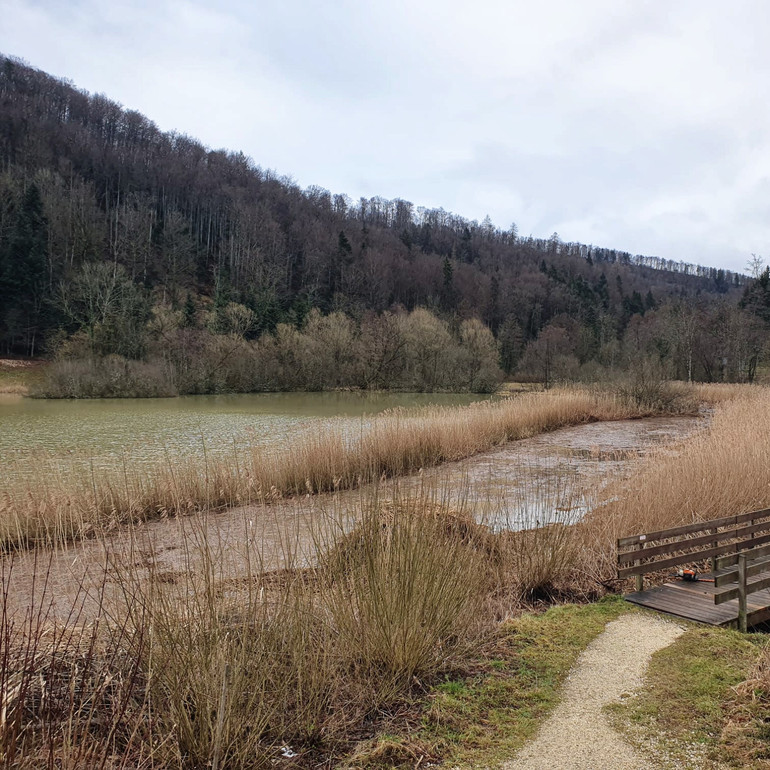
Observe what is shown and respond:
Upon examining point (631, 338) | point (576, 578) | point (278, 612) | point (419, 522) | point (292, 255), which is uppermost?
point (292, 255)

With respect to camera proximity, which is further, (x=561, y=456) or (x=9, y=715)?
(x=561, y=456)

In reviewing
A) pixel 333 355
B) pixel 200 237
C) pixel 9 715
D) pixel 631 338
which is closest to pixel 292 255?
pixel 200 237

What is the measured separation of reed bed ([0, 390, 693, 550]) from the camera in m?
6.38

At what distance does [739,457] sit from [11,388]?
Answer: 40.6 meters

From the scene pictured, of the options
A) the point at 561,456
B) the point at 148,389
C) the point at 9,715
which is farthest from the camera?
the point at 148,389

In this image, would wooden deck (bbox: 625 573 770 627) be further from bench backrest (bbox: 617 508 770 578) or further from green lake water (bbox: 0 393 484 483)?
green lake water (bbox: 0 393 484 483)

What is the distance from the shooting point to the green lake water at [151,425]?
12.6m

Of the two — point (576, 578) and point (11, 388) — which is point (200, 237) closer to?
point (11, 388)

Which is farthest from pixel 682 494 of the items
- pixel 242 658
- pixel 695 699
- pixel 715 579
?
pixel 242 658

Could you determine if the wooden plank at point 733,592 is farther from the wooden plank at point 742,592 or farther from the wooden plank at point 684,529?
the wooden plank at point 684,529

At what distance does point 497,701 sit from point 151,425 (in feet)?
67.1

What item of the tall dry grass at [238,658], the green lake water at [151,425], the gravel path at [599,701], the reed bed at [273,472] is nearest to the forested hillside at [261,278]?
the green lake water at [151,425]

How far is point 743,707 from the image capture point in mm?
3404

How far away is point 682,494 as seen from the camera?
7.59 meters
